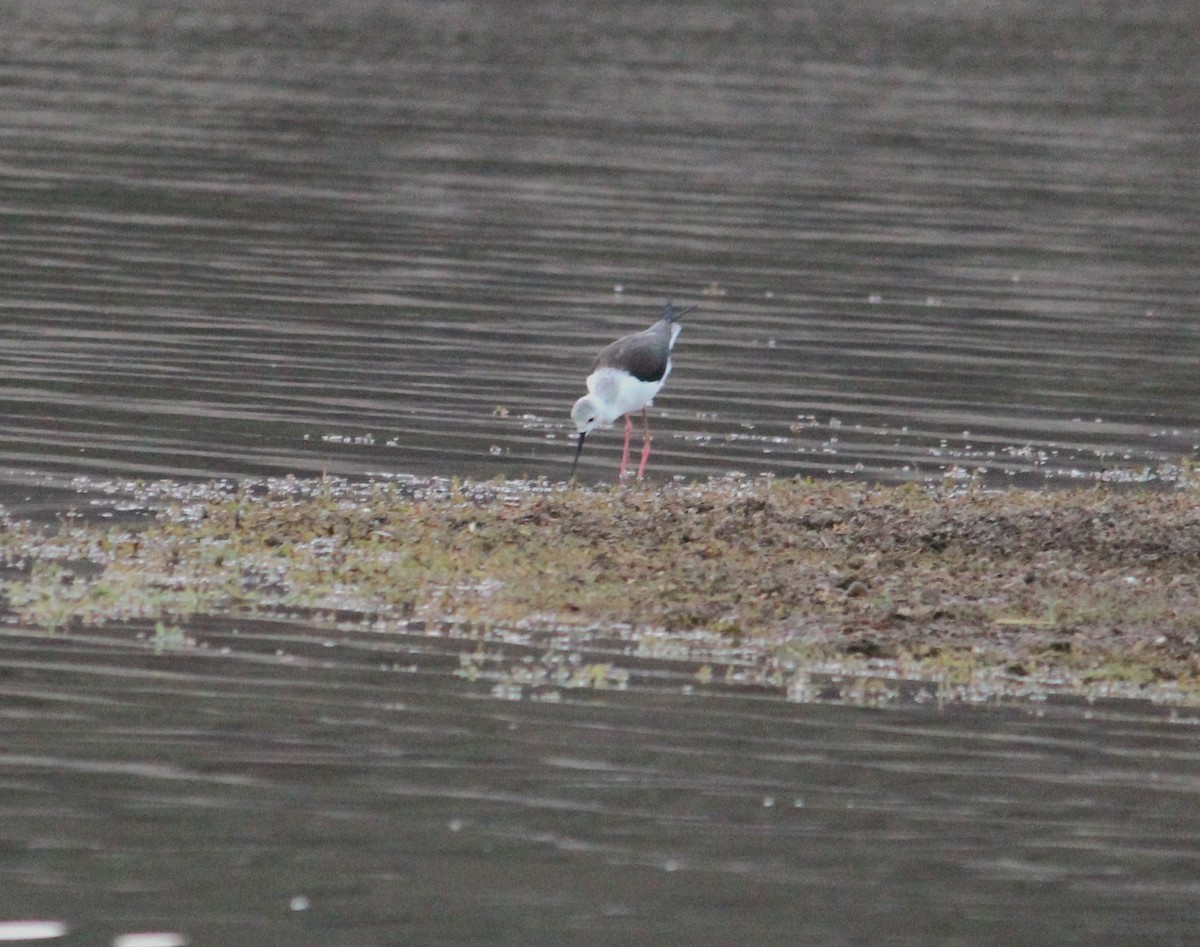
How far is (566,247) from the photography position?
1094 inches

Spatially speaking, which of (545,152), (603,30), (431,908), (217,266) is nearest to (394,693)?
(431,908)

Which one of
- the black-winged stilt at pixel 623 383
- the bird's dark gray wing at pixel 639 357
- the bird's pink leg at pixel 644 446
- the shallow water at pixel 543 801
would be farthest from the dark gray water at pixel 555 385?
the bird's dark gray wing at pixel 639 357

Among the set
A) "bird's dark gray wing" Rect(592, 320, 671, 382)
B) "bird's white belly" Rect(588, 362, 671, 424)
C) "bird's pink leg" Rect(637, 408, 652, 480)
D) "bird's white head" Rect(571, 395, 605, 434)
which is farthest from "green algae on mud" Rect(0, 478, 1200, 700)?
"bird's dark gray wing" Rect(592, 320, 671, 382)

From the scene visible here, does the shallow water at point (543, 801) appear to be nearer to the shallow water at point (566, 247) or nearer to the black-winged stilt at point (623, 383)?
the black-winged stilt at point (623, 383)

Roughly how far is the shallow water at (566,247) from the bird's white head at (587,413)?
0.65m

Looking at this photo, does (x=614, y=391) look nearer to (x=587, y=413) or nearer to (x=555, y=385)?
(x=587, y=413)

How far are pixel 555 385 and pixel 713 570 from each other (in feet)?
24.1

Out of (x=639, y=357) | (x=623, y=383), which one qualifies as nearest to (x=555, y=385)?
(x=639, y=357)

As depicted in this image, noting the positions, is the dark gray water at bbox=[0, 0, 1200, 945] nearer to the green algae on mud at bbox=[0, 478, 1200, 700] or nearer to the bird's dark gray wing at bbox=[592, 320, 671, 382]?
the green algae on mud at bbox=[0, 478, 1200, 700]

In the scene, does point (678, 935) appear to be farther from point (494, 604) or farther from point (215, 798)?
point (494, 604)

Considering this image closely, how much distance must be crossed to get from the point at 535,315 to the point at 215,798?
14603 mm

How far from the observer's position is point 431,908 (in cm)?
821

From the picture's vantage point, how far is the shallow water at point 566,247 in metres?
18.2

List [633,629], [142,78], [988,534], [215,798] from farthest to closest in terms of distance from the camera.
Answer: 1. [142,78]
2. [988,534]
3. [633,629]
4. [215,798]
